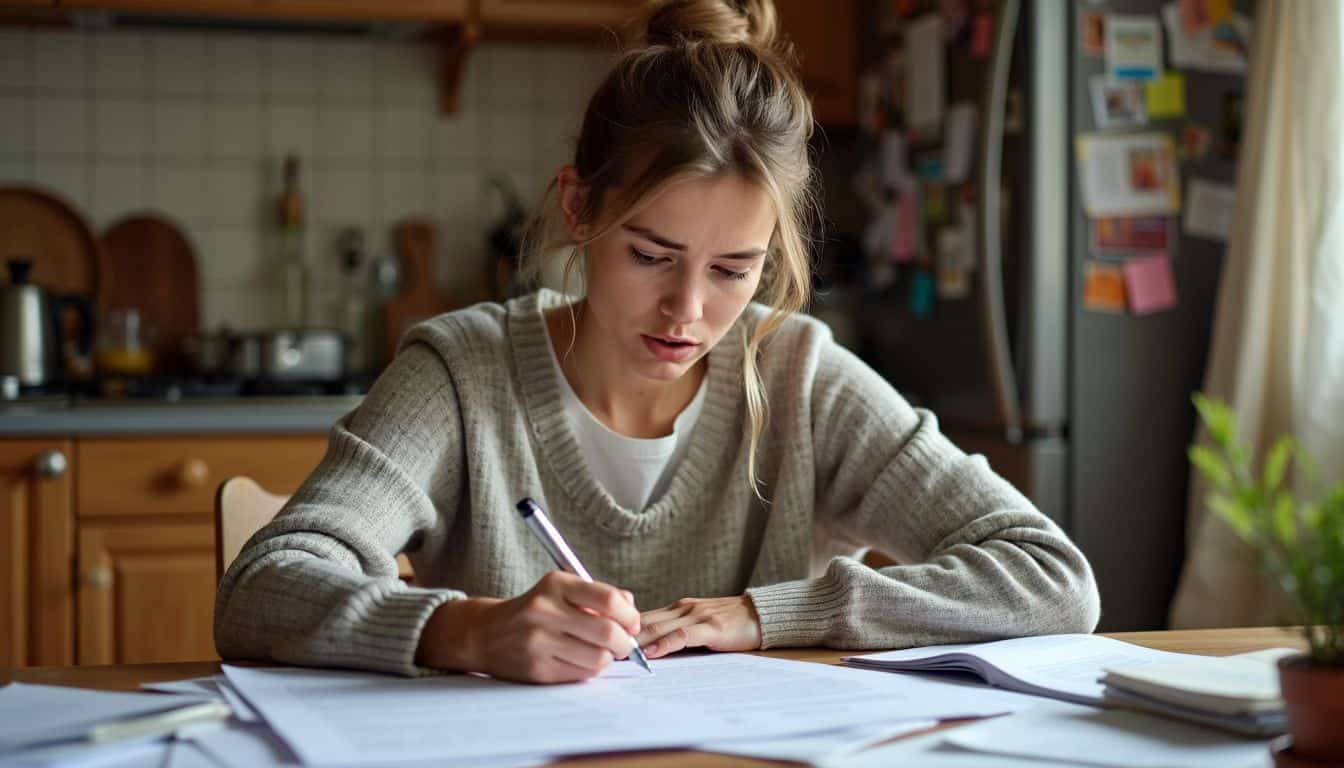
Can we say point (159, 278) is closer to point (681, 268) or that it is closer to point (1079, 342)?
point (1079, 342)

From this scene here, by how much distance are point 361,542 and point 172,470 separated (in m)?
1.35

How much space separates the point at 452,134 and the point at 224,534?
188 cm

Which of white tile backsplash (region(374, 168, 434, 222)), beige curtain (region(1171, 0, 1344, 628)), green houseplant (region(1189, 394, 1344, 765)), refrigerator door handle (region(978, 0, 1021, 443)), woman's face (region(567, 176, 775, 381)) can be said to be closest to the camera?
green houseplant (region(1189, 394, 1344, 765))

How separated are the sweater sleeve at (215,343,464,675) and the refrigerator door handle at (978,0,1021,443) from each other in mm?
1210

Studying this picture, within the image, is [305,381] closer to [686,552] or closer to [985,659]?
[686,552]

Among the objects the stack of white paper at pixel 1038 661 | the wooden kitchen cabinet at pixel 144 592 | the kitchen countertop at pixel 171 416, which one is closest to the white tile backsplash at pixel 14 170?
the kitchen countertop at pixel 171 416

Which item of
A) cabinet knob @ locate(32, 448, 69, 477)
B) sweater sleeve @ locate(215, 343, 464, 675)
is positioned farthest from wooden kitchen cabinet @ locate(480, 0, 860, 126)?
sweater sleeve @ locate(215, 343, 464, 675)

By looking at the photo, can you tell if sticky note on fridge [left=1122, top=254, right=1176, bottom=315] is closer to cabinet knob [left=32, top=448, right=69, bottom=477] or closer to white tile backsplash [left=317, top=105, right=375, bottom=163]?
white tile backsplash [left=317, top=105, right=375, bottom=163]

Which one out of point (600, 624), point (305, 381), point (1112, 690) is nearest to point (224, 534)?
point (600, 624)

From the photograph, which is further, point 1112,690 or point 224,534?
point 224,534

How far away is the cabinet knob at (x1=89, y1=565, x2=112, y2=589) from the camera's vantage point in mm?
2355

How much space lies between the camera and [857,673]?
1.03 meters

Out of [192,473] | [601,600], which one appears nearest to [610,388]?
[601,600]

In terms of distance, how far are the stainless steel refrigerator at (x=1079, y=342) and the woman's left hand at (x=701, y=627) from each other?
128 centimetres
